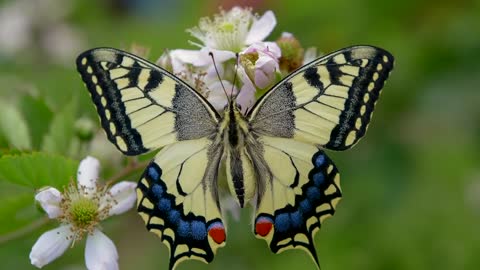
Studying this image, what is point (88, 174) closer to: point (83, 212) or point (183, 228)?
point (83, 212)

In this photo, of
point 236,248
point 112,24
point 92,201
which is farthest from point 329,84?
point 112,24

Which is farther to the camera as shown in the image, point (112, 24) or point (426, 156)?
point (112, 24)

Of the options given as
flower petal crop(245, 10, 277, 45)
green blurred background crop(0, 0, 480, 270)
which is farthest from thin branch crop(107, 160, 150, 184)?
green blurred background crop(0, 0, 480, 270)

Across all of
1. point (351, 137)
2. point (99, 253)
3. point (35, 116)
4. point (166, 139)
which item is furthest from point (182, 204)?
point (35, 116)

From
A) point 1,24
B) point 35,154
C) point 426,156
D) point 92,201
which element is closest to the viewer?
point 35,154

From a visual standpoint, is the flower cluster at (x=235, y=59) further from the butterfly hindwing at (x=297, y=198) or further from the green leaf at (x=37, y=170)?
the green leaf at (x=37, y=170)

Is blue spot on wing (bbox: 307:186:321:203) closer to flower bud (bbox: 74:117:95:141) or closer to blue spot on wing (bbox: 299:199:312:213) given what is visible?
blue spot on wing (bbox: 299:199:312:213)

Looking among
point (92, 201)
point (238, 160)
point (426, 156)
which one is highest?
point (238, 160)

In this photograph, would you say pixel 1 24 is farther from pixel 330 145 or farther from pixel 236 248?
pixel 330 145
